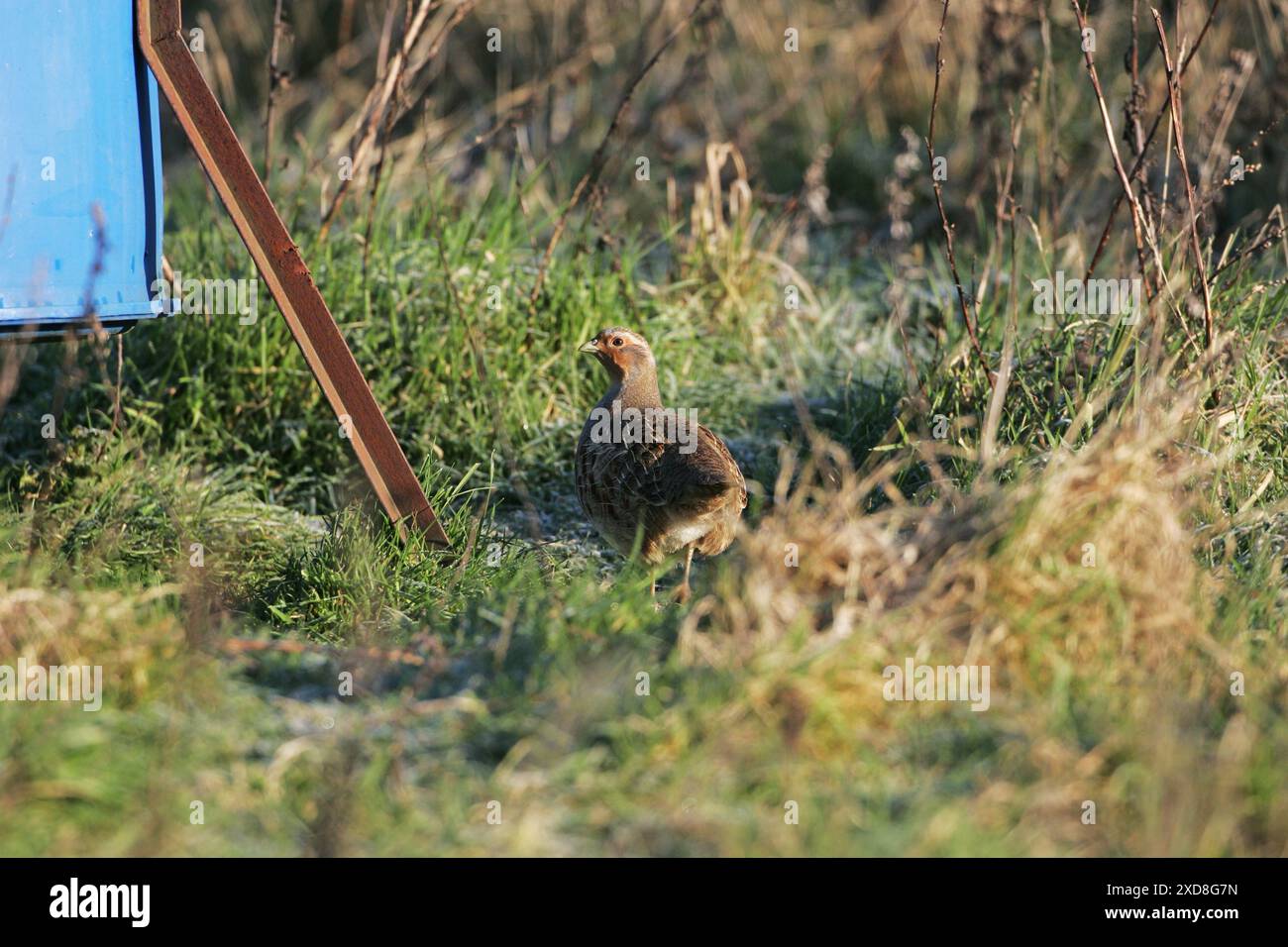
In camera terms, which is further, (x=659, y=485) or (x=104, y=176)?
(x=659, y=485)

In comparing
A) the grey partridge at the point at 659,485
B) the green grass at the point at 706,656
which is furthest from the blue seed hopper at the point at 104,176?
the grey partridge at the point at 659,485

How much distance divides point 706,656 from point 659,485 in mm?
1309

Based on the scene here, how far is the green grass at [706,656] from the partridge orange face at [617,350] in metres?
0.63

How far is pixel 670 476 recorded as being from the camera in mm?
4398

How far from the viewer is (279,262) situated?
428 cm

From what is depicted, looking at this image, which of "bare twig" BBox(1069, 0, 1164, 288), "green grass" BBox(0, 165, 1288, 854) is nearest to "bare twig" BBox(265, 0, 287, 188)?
"green grass" BBox(0, 165, 1288, 854)

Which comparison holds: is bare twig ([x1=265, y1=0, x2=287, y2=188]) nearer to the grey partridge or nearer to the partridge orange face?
the partridge orange face

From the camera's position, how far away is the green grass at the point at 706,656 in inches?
110

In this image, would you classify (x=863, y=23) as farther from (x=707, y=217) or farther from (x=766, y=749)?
(x=766, y=749)

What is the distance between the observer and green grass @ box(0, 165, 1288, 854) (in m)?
2.81

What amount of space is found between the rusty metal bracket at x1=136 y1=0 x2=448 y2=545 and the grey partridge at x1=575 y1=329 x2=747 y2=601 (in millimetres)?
545

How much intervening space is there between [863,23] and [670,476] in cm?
563

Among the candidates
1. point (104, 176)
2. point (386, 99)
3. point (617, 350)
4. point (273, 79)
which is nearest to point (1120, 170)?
point (617, 350)

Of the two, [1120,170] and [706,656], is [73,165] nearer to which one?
[706,656]
